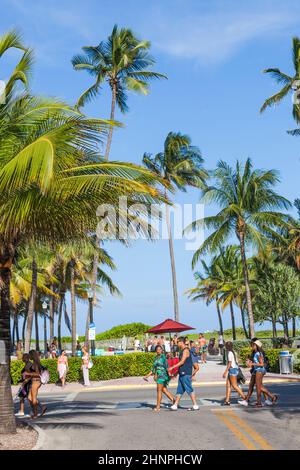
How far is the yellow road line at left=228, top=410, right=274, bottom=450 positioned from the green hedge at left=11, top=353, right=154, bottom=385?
49.7ft

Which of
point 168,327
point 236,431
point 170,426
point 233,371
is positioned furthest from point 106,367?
point 236,431

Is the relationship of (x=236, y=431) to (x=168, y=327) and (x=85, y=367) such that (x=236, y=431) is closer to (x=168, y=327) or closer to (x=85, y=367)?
(x=85, y=367)

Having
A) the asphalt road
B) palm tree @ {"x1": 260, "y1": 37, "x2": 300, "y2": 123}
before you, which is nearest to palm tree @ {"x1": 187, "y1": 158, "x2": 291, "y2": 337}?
palm tree @ {"x1": 260, "y1": 37, "x2": 300, "y2": 123}

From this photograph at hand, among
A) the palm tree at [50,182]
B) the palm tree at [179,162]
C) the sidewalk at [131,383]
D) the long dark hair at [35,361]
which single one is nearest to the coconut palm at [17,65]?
the palm tree at [50,182]

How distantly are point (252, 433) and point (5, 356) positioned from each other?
15.4 ft

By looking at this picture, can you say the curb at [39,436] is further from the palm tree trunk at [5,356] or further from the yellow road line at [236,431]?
the yellow road line at [236,431]

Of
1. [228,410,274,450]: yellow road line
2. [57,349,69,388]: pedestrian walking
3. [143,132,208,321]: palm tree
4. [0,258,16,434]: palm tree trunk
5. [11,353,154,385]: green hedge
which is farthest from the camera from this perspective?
[143,132,208,321]: palm tree

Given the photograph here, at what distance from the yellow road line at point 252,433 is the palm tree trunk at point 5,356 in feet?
14.0

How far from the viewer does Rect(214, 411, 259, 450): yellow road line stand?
10086 millimetres

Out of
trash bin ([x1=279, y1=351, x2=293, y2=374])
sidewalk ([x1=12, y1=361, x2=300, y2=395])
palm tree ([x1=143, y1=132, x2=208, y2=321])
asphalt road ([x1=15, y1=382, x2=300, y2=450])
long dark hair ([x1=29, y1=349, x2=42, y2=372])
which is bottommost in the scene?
sidewalk ([x1=12, y1=361, x2=300, y2=395])

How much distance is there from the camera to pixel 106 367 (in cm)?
2925

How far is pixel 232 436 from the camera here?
11.1m

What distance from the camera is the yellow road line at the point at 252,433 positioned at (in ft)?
33.0

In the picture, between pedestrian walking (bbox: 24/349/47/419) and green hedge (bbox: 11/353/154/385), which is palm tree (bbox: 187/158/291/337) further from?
pedestrian walking (bbox: 24/349/47/419)
